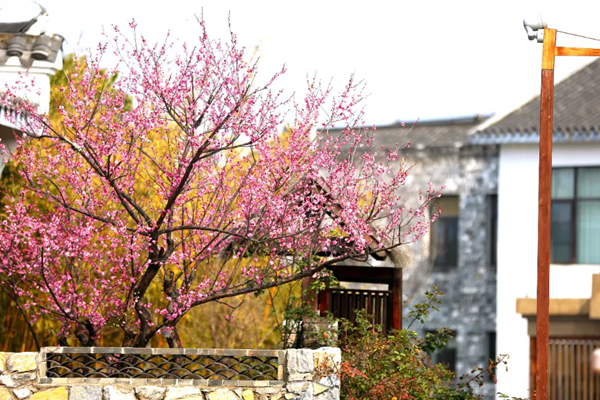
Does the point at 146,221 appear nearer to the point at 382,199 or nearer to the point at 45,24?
the point at 382,199

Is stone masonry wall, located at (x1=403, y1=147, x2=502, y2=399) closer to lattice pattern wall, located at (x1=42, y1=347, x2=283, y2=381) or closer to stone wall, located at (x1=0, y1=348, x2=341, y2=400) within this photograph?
lattice pattern wall, located at (x1=42, y1=347, x2=283, y2=381)

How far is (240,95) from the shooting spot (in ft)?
28.0

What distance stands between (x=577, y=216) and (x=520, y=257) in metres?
1.43

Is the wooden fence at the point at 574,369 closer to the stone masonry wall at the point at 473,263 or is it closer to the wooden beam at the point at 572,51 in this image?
the stone masonry wall at the point at 473,263

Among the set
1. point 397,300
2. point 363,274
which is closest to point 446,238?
point 363,274

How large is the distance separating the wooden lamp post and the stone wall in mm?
2152

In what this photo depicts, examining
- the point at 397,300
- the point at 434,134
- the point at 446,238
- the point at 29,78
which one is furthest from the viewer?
the point at 434,134

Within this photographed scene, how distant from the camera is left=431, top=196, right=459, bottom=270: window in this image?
74.2ft

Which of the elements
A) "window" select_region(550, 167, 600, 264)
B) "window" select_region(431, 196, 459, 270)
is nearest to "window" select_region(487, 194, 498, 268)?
"window" select_region(431, 196, 459, 270)

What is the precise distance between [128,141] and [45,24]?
3.62m

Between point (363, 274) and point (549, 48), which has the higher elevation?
point (549, 48)

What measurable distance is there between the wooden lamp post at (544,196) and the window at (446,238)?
13.3m

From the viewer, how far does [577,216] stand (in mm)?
18844

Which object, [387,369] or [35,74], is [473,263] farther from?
[387,369]
